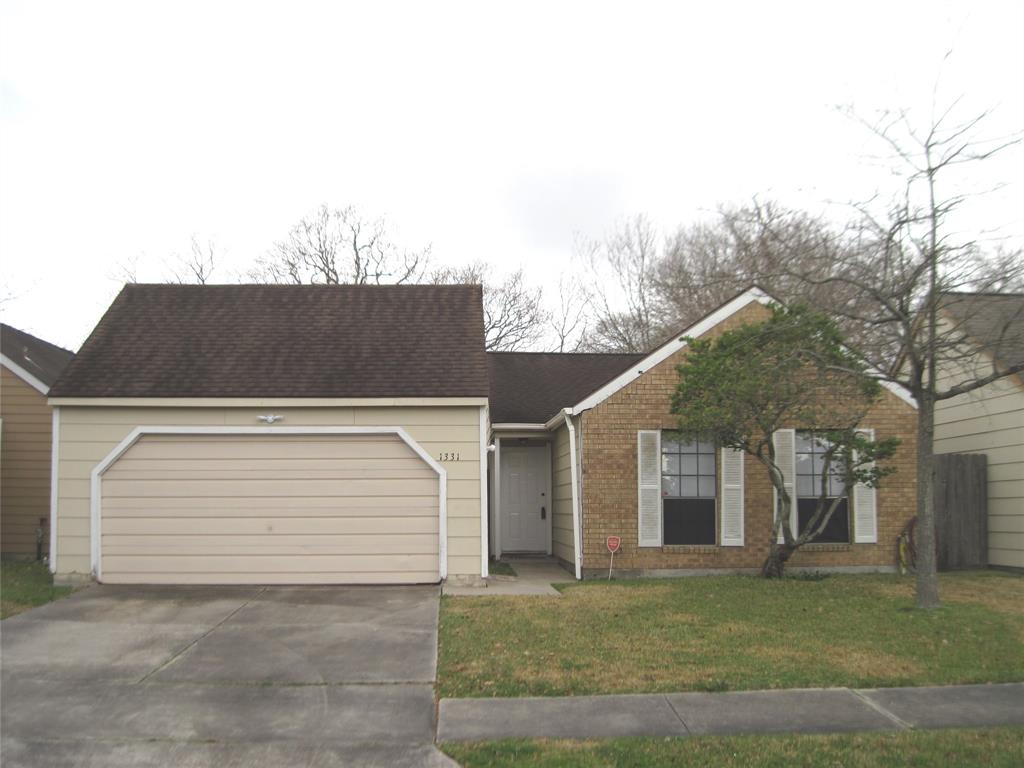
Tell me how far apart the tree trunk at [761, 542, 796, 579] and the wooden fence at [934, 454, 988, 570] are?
11.3 feet

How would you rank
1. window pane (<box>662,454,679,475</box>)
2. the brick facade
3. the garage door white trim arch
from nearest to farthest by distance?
the garage door white trim arch, the brick facade, window pane (<box>662,454,679,475</box>)

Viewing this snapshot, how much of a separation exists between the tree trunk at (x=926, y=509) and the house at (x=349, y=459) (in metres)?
3.26

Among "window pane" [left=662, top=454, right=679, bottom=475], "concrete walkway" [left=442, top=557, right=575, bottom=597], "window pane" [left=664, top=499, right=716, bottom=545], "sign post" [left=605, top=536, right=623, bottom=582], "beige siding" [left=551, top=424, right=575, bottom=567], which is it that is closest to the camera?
"concrete walkway" [left=442, top=557, right=575, bottom=597]

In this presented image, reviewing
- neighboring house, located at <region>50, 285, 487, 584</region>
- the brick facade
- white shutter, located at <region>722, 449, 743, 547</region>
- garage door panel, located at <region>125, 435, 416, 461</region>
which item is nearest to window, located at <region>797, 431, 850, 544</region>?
the brick facade

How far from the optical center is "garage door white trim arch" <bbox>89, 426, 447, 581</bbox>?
457 inches

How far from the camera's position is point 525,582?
40.9 feet

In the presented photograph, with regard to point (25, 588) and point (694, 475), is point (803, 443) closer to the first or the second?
point (694, 475)

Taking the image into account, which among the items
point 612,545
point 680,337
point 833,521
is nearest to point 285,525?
point 612,545

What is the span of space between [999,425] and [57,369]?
17452mm

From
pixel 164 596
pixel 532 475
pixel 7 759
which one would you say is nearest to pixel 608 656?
pixel 7 759

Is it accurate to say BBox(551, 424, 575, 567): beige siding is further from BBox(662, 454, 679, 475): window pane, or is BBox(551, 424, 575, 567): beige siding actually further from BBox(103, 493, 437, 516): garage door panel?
BBox(103, 493, 437, 516): garage door panel

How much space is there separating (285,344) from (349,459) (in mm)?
2193

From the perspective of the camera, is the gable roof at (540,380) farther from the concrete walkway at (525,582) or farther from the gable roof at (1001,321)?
the gable roof at (1001,321)

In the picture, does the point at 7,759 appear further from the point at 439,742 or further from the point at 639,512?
the point at 639,512
